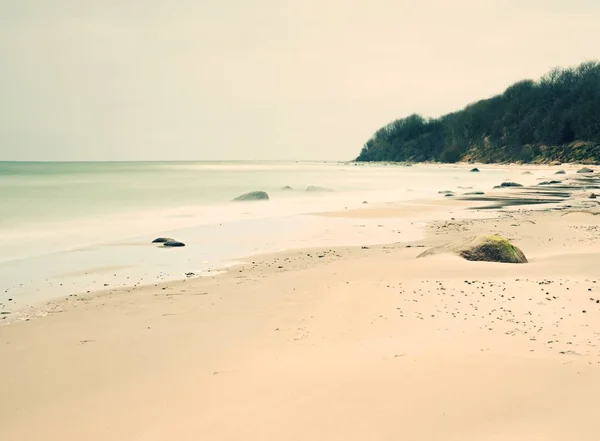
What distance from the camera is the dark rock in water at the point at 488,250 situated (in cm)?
957

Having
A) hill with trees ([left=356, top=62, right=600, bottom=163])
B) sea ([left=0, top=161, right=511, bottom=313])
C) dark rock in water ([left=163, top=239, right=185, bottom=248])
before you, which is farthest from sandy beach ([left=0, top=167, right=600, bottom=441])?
hill with trees ([left=356, top=62, right=600, bottom=163])

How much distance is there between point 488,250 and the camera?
31.8 feet

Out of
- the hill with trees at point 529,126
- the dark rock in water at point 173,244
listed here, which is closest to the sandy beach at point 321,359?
the dark rock in water at point 173,244

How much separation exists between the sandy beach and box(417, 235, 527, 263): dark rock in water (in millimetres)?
659

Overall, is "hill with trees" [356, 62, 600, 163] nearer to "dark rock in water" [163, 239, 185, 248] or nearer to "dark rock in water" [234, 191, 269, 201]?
"dark rock in water" [234, 191, 269, 201]

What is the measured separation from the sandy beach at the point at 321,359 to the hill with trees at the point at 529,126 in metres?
86.9

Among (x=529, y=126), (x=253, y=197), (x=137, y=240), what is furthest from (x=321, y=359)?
(x=529, y=126)

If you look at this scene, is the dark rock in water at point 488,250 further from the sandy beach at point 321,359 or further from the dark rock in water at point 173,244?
the dark rock in water at point 173,244

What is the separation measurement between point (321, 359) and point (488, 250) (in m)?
5.88

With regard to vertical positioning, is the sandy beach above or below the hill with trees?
below

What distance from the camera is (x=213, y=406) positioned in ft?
13.3

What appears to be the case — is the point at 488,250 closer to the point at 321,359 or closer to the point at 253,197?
the point at 321,359

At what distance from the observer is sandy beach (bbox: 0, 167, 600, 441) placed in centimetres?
374

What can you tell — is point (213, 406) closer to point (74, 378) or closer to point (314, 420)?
point (314, 420)
